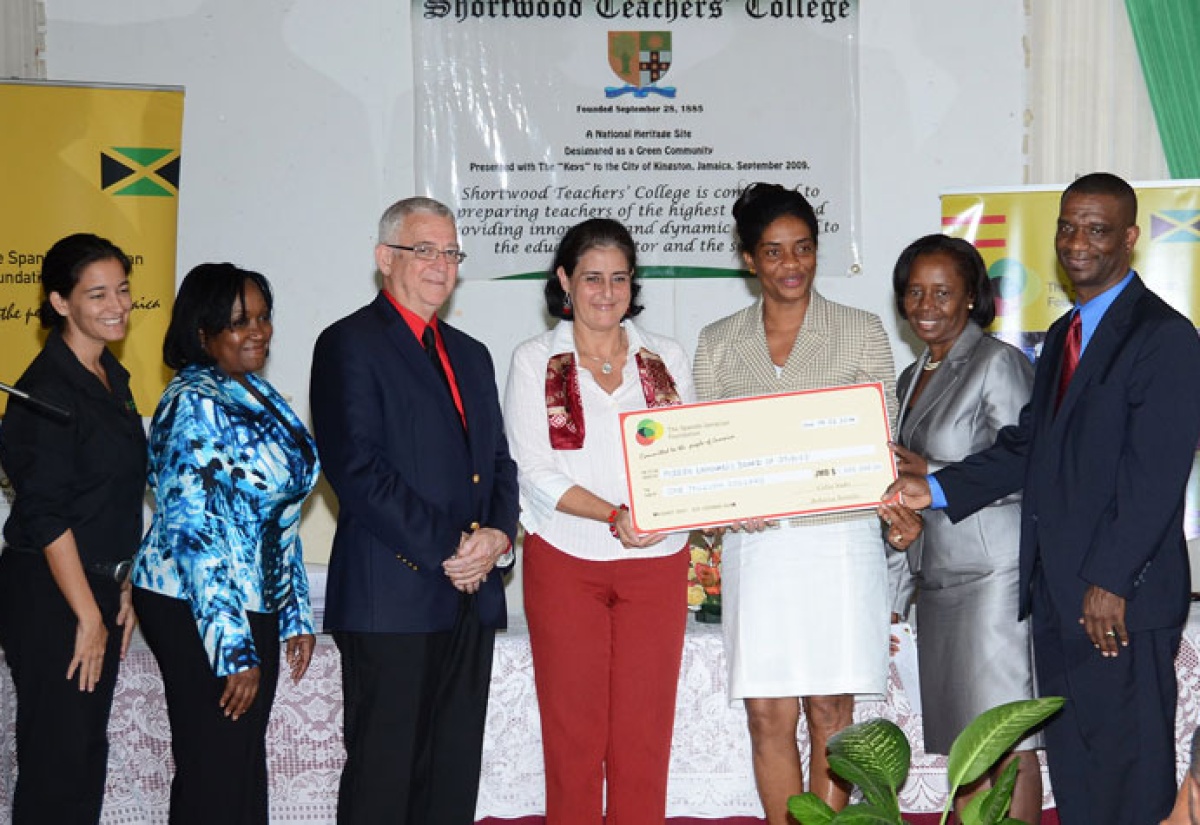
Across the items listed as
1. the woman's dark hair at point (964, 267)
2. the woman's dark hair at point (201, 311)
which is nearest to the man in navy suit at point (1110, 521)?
the woman's dark hair at point (964, 267)

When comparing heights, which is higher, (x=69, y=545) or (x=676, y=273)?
(x=676, y=273)

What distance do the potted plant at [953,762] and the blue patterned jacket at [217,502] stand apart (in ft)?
6.11

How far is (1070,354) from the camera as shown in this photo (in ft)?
10.8

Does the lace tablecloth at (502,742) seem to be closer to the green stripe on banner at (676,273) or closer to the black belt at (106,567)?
the black belt at (106,567)

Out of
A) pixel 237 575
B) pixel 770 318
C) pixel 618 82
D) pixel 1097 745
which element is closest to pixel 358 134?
pixel 618 82

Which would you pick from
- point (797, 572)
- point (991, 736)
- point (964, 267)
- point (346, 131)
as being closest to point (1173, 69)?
point (964, 267)

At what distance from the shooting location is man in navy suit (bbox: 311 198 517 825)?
3.22m

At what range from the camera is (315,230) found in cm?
595

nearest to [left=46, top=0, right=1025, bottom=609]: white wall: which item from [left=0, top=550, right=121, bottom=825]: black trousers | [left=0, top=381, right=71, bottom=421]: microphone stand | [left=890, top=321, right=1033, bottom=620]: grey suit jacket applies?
Answer: [left=890, top=321, right=1033, bottom=620]: grey suit jacket

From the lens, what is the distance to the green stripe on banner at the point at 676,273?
5945 millimetres

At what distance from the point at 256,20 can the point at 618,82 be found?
1715mm

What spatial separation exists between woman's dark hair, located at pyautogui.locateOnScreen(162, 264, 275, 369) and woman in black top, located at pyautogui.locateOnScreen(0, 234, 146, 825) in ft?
0.95

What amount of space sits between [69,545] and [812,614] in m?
1.99

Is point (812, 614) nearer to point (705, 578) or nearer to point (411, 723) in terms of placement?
point (705, 578)
